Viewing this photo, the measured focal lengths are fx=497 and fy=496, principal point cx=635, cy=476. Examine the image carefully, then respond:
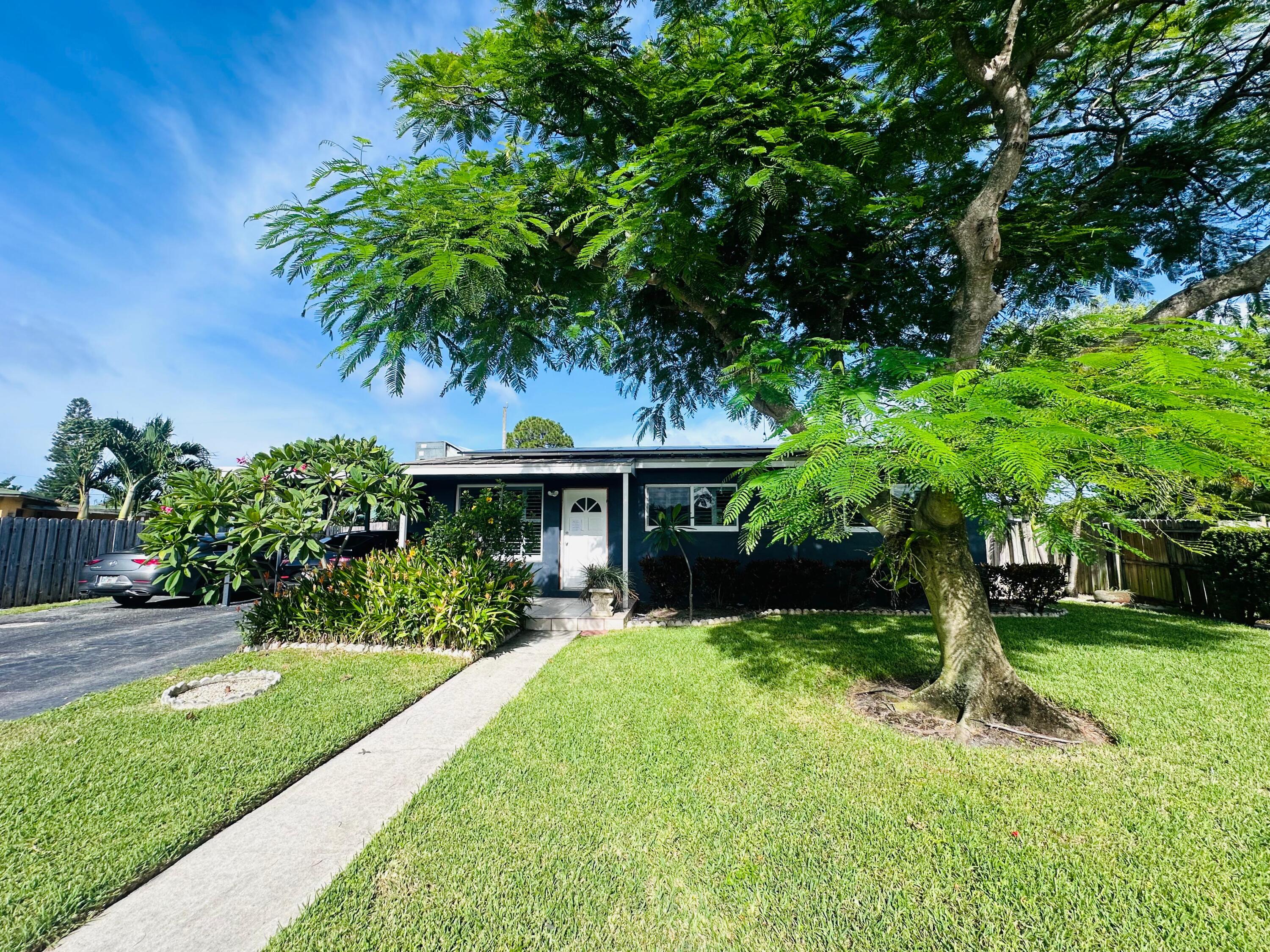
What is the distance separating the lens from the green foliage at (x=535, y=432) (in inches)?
1486

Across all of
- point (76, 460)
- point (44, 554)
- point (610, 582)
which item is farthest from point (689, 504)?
point (76, 460)

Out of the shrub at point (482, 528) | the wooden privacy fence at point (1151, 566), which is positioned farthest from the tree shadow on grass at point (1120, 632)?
the shrub at point (482, 528)

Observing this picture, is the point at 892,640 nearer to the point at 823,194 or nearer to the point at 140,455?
the point at 823,194

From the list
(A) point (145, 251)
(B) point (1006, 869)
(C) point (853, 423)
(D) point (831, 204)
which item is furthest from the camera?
(A) point (145, 251)

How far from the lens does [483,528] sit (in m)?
8.42

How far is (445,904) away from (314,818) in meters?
1.29

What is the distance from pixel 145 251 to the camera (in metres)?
11.0

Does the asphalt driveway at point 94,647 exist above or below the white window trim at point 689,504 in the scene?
below

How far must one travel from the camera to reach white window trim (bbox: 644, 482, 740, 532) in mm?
10906

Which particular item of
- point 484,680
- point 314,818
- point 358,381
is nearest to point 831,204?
point 358,381

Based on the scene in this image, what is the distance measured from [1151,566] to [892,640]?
7.67 metres

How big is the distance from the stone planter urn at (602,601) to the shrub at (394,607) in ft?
6.74

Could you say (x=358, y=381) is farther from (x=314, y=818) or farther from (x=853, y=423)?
(x=853, y=423)

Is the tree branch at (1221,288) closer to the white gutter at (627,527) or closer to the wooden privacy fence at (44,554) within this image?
the white gutter at (627,527)
